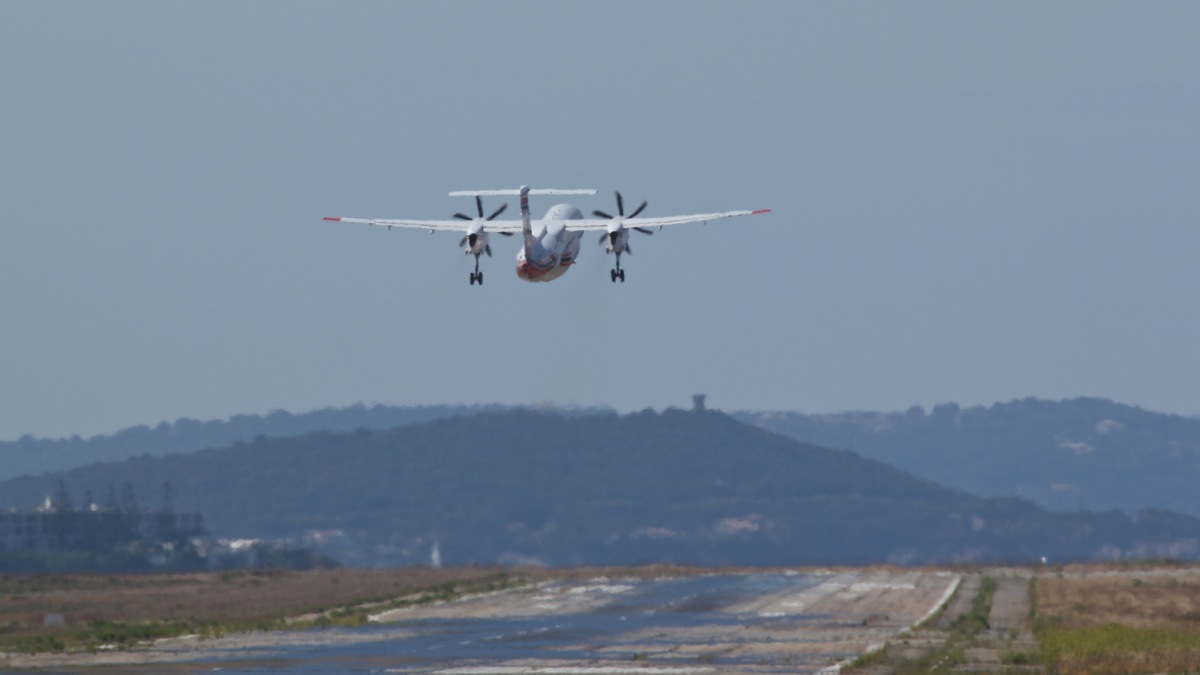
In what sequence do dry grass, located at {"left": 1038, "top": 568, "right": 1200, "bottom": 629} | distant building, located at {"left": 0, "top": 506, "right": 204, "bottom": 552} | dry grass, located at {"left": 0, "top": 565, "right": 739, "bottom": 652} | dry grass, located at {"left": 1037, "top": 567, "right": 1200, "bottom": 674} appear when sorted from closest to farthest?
dry grass, located at {"left": 1037, "top": 567, "right": 1200, "bottom": 674}, dry grass, located at {"left": 1038, "top": 568, "right": 1200, "bottom": 629}, dry grass, located at {"left": 0, "top": 565, "right": 739, "bottom": 652}, distant building, located at {"left": 0, "top": 506, "right": 204, "bottom": 552}

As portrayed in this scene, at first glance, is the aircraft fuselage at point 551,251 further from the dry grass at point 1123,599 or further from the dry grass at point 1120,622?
the dry grass at point 1123,599

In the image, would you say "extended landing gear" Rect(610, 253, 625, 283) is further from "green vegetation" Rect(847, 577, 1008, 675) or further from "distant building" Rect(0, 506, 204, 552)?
"distant building" Rect(0, 506, 204, 552)

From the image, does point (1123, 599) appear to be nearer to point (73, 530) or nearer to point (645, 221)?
point (645, 221)

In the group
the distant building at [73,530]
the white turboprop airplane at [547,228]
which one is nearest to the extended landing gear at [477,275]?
the white turboprop airplane at [547,228]

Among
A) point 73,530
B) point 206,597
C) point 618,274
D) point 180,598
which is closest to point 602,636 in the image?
point 618,274

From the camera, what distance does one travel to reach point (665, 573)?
A: 126688mm

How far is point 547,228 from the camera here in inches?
2906

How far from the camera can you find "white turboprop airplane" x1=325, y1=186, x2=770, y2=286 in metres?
72.3

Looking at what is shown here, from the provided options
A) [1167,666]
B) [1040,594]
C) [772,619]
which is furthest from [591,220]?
[1040,594]

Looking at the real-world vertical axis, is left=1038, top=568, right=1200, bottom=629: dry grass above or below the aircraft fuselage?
below

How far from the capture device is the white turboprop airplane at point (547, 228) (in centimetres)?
7231

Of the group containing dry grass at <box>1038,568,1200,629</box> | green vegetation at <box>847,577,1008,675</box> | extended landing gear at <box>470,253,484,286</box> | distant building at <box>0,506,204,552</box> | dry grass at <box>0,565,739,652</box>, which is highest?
extended landing gear at <box>470,253,484,286</box>

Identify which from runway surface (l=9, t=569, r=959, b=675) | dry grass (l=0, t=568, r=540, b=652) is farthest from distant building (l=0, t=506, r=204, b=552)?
runway surface (l=9, t=569, r=959, b=675)

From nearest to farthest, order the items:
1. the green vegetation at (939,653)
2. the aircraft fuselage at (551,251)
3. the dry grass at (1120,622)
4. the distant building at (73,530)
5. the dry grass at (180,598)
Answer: the green vegetation at (939,653) < the dry grass at (1120,622) < the aircraft fuselage at (551,251) < the dry grass at (180,598) < the distant building at (73,530)
